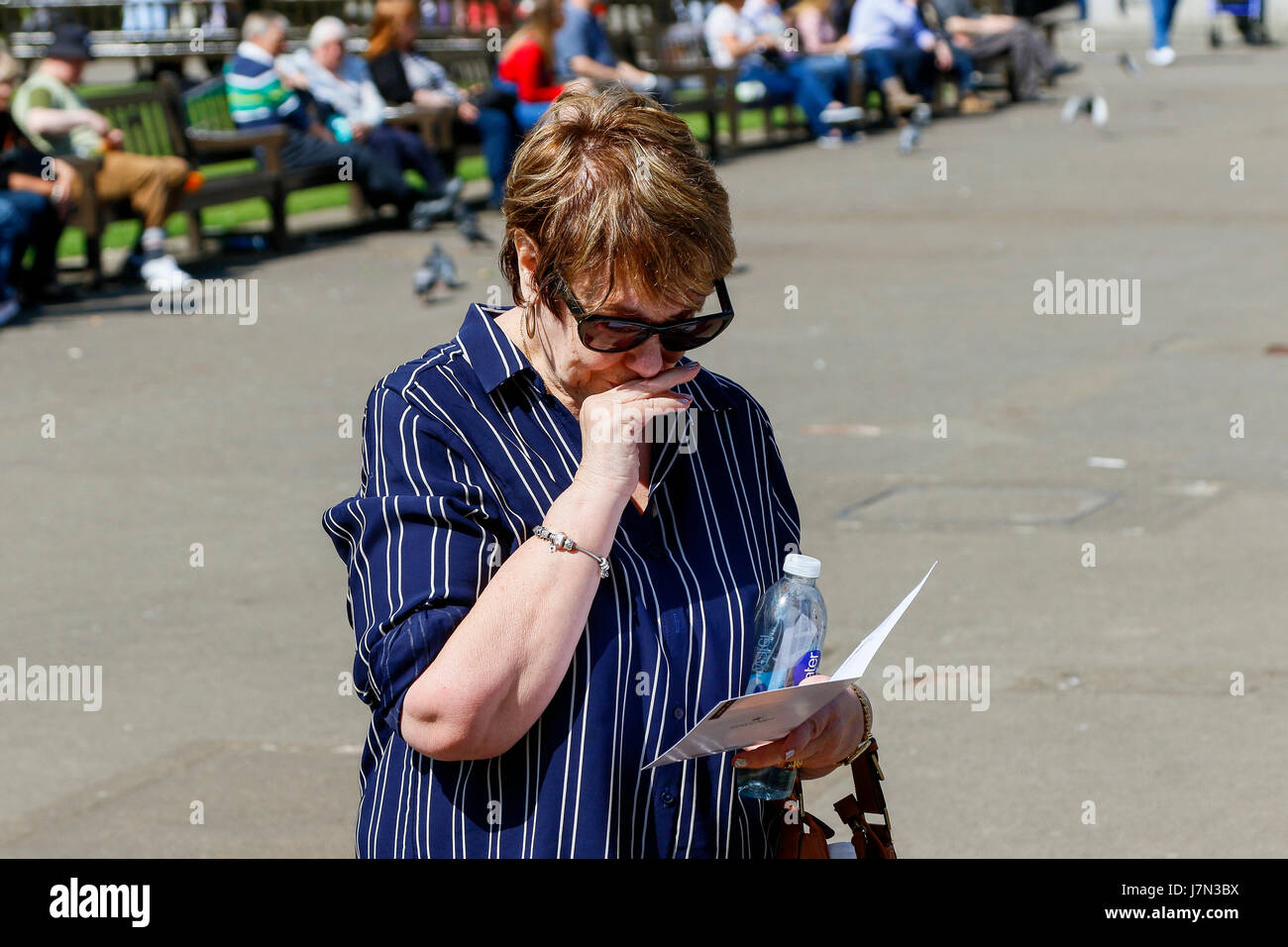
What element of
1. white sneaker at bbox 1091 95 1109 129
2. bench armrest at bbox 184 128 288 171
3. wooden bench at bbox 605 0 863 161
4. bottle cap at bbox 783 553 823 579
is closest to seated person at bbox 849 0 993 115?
wooden bench at bbox 605 0 863 161

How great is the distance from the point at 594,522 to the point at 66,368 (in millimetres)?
8603

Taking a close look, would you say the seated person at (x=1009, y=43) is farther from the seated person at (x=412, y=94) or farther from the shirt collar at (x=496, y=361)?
the shirt collar at (x=496, y=361)

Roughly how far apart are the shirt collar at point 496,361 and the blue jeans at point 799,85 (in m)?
19.5

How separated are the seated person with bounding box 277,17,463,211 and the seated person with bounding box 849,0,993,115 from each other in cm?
879

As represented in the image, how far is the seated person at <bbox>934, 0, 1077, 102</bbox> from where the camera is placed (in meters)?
25.8

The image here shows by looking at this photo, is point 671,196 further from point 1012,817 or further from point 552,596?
point 1012,817

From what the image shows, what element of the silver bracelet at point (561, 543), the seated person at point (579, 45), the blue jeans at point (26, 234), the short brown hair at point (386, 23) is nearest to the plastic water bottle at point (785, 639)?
the silver bracelet at point (561, 543)

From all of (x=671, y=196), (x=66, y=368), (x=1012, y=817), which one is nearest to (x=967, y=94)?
(x=66, y=368)

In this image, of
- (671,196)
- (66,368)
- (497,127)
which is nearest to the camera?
(671,196)

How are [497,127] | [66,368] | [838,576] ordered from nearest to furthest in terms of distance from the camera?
[838,576], [66,368], [497,127]

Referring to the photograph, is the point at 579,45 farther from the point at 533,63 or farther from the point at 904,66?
the point at 904,66

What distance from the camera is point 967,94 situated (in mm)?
25688
